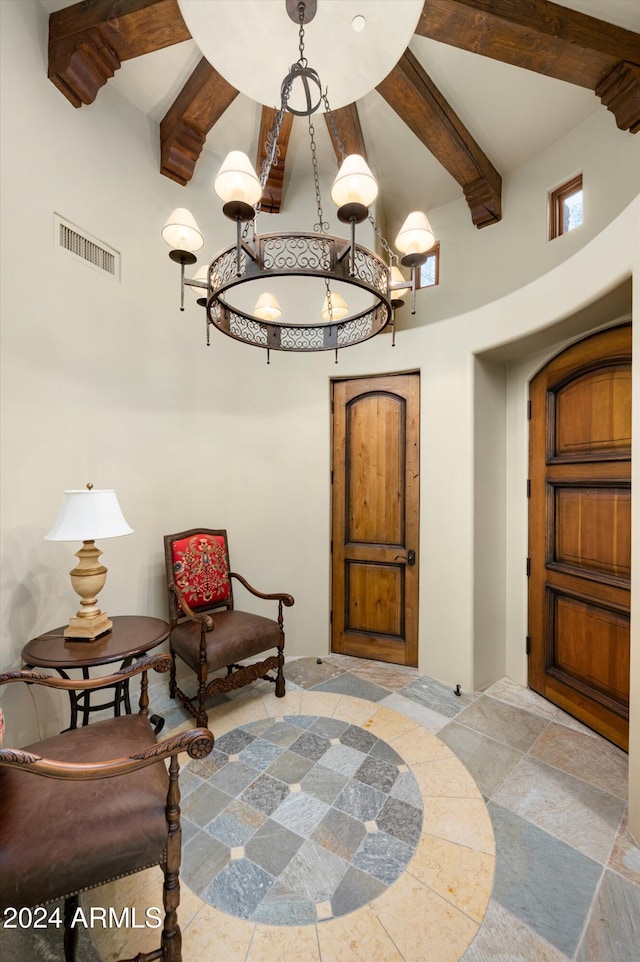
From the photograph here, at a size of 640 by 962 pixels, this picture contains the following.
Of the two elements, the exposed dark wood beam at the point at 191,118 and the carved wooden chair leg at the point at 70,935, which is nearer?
the carved wooden chair leg at the point at 70,935

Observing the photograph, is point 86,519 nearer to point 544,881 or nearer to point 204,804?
point 204,804

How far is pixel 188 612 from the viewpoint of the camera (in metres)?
2.60

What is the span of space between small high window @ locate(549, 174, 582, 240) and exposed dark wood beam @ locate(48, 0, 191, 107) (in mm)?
2613

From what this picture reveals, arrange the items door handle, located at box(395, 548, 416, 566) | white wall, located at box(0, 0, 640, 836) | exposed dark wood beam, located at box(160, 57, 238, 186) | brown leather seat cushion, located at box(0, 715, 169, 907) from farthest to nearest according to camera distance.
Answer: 1. door handle, located at box(395, 548, 416, 566)
2. exposed dark wood beam, located at box(160, 57, 238, 186)
3. white wall, located at box(0, 0, 640, 836)
4. brown leather seat cushion, located at box(0, 715, 169, 907)

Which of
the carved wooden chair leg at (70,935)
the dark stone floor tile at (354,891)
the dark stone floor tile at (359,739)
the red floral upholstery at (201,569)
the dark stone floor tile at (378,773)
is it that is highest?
the red floral upholstery at (201,569)

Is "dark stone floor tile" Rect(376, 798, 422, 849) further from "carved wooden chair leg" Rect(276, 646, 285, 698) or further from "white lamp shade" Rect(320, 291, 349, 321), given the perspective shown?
"white lamp shade" Rect(320, 291, 349, 321)

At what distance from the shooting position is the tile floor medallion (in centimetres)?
137

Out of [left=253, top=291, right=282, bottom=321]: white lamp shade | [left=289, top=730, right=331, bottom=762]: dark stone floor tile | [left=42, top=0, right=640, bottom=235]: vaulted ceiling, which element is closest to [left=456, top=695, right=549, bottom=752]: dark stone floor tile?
[left=289, top=730, right=331, bottom=762]: dark stone floor tile

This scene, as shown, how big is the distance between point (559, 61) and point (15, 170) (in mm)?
3010

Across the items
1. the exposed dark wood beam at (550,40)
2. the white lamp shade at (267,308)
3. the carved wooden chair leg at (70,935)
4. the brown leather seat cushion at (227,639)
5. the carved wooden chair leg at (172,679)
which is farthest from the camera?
the carved wooden chair leg at (172,679)

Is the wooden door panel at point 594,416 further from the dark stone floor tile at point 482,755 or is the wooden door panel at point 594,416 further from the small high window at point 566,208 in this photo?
the dark stone floor tile at point 482,755

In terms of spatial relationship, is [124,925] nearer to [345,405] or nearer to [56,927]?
[56,927]

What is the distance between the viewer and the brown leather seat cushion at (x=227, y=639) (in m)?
2.52

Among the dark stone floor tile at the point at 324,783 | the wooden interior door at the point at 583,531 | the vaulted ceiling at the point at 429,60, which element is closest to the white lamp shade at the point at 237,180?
the vaulted ceiling at the point at 429,60
